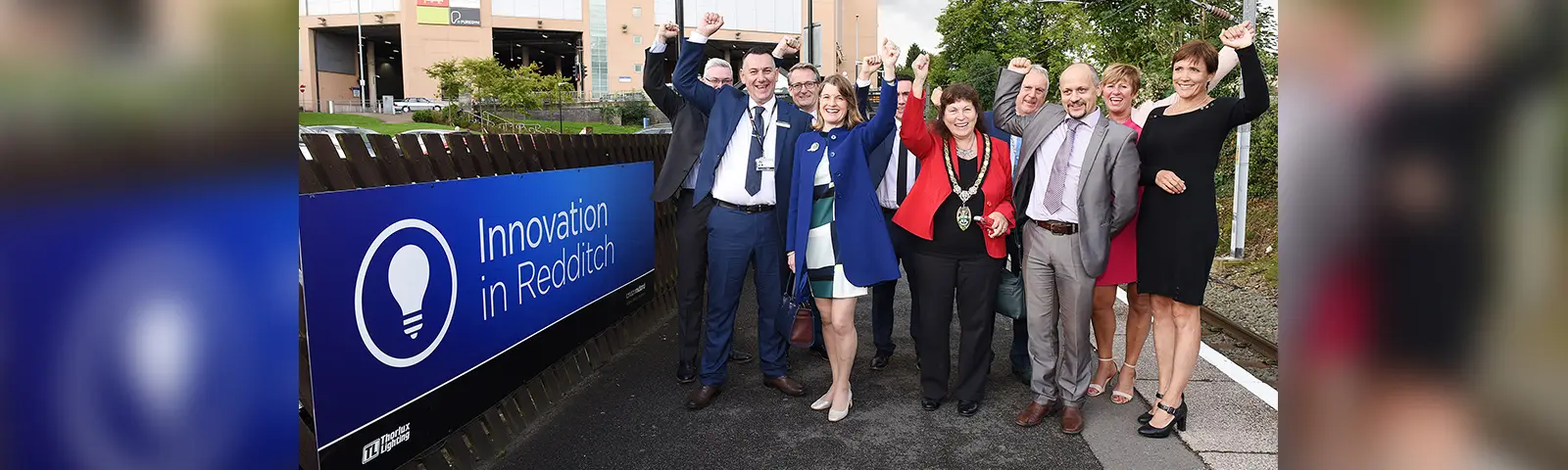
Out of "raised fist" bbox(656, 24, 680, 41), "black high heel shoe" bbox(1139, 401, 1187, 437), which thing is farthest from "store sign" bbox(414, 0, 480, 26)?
"black high heel shoe" bbox(1139, 401, 1187, 437)

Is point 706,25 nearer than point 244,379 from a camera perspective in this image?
No

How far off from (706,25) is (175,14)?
14.5ft

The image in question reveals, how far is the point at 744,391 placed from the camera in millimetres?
5465

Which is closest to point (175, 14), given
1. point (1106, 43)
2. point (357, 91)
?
point (1106, 43)

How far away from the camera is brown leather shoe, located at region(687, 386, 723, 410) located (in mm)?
5078

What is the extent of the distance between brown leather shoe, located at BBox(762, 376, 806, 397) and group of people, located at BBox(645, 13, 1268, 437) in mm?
17

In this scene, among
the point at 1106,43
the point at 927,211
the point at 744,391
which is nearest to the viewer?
the point at 927,211

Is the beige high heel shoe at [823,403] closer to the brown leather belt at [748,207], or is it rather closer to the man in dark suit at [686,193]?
the man in dark suit at [686,193]

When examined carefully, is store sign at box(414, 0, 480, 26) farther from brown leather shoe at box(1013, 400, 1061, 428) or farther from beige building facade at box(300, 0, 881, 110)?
brown leather shoe at box(1013, 400, 1061, 428)

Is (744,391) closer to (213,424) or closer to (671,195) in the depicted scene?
(671,195)

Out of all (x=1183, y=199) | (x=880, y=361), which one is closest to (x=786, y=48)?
(x=880, y=361)

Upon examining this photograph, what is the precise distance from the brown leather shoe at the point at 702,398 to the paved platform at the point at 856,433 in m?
0.05

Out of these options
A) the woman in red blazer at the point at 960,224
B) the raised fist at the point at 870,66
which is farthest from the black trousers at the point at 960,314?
the raised fist at the point at 870,66

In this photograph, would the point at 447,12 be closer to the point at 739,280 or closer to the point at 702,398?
the point at 739,280
